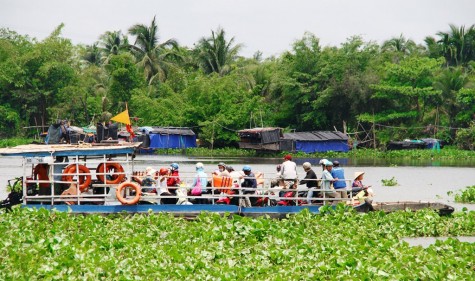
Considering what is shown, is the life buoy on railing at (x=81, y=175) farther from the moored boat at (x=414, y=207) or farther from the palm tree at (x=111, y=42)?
the palm tree at (x=111, y=42)

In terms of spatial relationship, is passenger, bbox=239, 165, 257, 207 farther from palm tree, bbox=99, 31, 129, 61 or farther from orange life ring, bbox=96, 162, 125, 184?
palm tree, bbox=99, 31, 129, 61

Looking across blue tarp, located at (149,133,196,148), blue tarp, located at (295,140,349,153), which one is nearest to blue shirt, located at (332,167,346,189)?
blue tarp, located at (295,140,349,153)

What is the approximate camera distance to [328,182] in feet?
53.5

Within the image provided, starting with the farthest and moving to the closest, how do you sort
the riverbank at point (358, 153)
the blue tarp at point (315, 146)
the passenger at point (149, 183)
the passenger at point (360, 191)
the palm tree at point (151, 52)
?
the palm tree at point (151, 52)
the blue tarp at point (315, 146)
the riverbank at point (358, 153)
the passenger at point (360, 191)
the passenger at point (149, 183)

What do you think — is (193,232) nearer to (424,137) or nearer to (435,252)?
(435,252)

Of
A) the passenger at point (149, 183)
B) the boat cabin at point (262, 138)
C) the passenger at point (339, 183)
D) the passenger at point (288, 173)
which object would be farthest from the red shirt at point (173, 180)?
the boat cabin at point (262, 138)

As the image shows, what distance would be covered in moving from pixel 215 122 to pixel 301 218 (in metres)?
35.8

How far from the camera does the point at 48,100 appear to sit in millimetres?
55125

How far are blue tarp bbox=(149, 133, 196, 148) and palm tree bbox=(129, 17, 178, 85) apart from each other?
688cm

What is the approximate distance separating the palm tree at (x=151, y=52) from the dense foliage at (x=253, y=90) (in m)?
0.08

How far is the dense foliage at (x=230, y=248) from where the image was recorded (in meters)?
10.2

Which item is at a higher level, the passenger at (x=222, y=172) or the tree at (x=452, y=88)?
the tree at (x=452, y=88)

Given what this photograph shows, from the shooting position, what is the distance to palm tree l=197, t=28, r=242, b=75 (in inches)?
2218

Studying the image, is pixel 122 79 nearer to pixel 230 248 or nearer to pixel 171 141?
pixel 171 141
